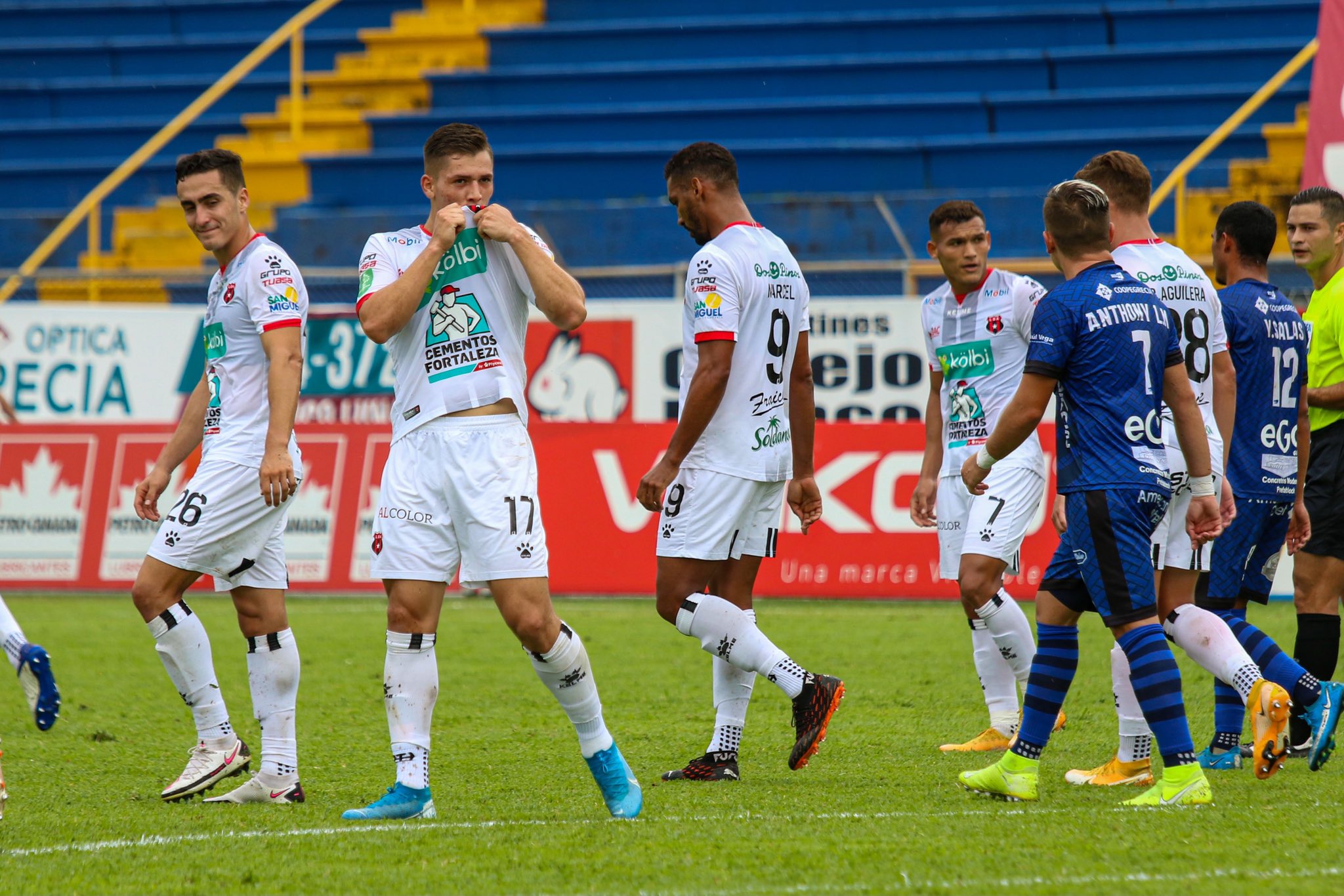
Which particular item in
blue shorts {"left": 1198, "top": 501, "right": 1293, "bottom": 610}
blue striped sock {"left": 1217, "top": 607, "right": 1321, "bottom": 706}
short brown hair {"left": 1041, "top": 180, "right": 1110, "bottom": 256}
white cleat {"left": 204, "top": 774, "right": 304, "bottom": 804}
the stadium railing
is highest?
the stadium railing

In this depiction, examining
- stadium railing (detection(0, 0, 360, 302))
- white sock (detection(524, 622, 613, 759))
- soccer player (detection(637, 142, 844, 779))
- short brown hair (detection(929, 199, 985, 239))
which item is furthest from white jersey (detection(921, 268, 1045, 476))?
stadium railing (detection(0, 0, 360, 302))

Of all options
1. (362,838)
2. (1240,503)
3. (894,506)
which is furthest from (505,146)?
(362,838)

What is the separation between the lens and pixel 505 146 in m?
19.7

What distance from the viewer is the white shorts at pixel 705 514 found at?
581 cm

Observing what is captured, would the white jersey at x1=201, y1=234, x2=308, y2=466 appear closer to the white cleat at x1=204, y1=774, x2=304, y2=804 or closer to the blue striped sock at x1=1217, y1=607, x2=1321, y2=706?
the white cleat at x1=204, y1=774, x2=304, y2=804

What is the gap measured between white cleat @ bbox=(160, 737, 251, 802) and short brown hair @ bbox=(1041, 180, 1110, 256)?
3.39 metres

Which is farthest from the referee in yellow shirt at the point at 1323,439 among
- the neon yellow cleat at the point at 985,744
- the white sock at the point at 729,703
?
the white sock at the point at 729,703

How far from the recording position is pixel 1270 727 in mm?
4965

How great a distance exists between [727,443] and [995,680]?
1.82 m

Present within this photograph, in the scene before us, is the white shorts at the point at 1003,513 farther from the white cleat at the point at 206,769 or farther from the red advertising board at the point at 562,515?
the red advertising board at the point at 562,515

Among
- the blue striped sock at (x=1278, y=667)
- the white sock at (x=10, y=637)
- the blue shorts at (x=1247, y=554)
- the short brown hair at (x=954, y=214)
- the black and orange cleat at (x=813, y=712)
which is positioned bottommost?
the black and orange cleat at (x=813, y=712)

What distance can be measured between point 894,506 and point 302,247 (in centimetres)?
857

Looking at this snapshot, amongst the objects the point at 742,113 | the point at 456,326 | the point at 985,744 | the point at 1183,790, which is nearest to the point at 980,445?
the point at 985,744

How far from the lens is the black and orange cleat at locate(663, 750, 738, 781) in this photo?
5.77 metres
